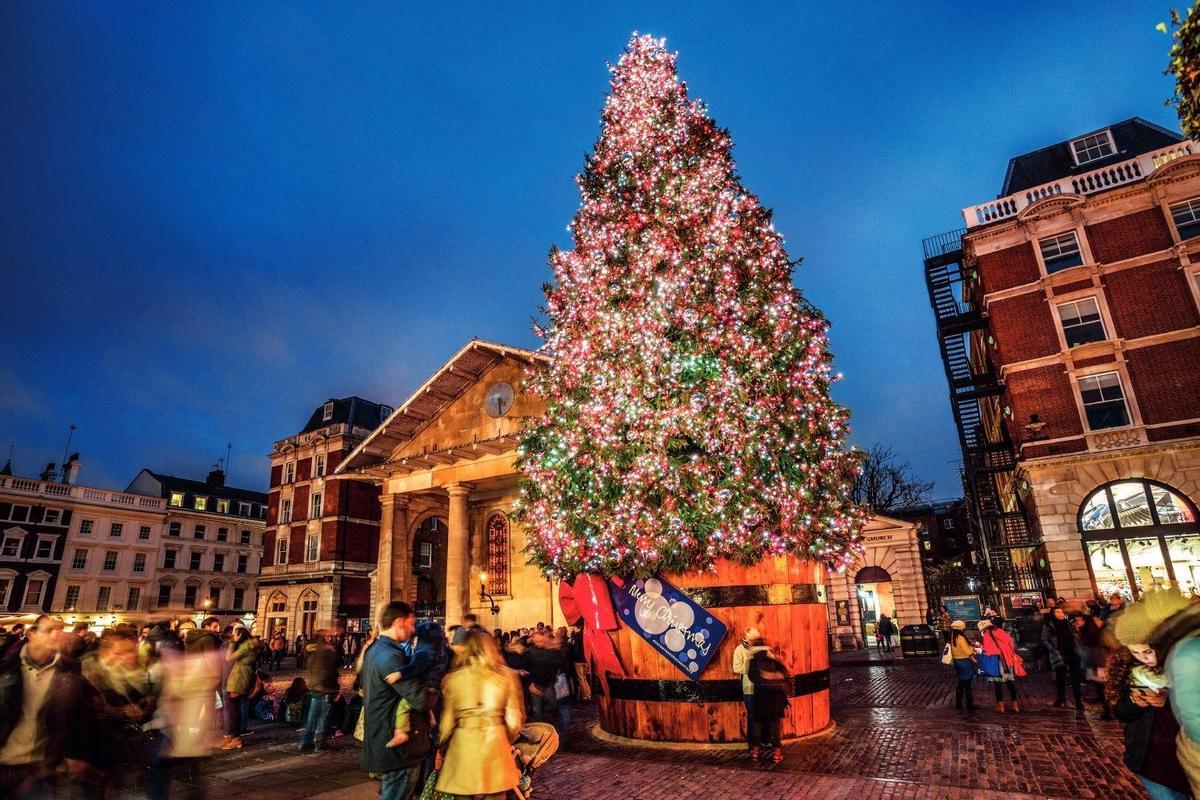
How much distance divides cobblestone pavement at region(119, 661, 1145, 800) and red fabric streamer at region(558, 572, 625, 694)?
1.06 metres

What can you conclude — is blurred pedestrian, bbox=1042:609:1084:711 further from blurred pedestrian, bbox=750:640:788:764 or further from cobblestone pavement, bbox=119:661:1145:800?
blurred pedestrian, bbox=750:640:788:764

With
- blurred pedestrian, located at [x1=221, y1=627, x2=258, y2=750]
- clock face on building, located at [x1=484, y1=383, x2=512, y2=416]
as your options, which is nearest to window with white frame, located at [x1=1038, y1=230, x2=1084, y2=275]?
clock face on building, located at [x1=484, y1=383, x2=512, y2=416]

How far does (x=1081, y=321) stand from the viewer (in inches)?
885

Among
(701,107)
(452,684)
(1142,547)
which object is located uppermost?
(701,107)

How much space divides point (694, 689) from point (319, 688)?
5.67 meters

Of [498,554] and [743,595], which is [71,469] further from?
[743,595]

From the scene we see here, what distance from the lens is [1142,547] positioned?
1983cm

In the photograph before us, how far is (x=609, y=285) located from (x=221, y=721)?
952 centimetres

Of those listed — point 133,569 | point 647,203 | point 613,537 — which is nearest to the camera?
point 613,537

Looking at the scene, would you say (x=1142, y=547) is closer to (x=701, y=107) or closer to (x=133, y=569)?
(x=701, y=107)

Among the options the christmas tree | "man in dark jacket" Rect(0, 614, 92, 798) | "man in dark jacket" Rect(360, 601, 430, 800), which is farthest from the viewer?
the christmas tree

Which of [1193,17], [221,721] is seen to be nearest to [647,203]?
[1193,17]

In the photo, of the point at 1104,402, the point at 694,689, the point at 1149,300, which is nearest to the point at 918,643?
the point at 1104,402

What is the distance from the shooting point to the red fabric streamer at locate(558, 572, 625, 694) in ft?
30.0
